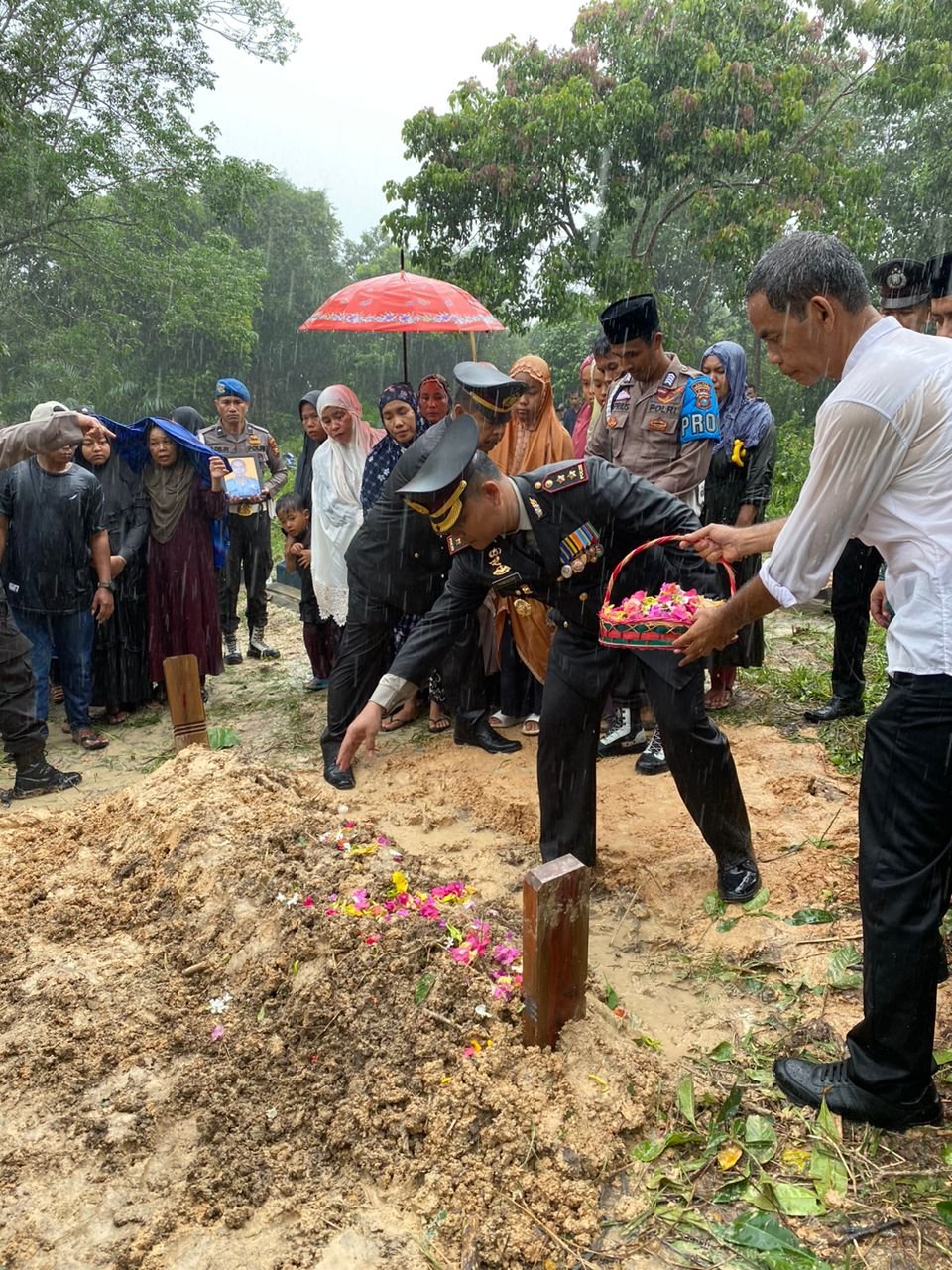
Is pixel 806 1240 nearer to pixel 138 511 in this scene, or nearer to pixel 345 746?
pixel 345 746

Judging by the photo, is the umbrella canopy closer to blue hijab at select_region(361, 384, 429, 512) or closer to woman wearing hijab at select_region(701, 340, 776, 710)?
blue hijab at select_region(361, 384, 429, 512)

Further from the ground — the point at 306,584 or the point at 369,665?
the point at 306,584

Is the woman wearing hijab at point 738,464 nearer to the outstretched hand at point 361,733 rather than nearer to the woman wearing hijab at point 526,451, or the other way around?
the woman wearing hijab at point 526,451

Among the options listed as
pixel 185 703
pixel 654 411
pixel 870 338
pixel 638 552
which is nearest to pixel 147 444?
pixel 185 703

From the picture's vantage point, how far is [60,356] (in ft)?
68.3

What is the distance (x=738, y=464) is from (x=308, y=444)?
280cm

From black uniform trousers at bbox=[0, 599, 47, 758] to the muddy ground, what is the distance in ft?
1.67

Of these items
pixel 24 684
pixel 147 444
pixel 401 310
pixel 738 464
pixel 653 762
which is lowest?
pixel 653 762

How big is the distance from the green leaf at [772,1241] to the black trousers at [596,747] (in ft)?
4.22

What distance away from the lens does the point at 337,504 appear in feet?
17.6

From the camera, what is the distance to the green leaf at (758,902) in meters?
3.07

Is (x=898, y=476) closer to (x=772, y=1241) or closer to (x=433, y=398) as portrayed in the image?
(x=772, y=1241)

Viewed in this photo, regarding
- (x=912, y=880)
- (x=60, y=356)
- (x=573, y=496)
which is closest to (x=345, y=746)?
(x=573, y=496)

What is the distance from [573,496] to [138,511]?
3526 mm
